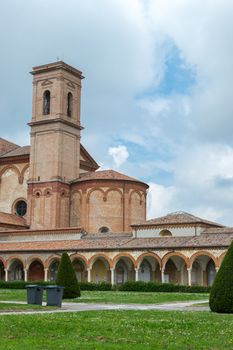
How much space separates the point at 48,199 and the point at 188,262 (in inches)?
796

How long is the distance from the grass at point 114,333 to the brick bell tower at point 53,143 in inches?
1775

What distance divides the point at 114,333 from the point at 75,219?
49.9m

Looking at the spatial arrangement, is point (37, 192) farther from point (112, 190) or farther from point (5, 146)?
point (5, 146)

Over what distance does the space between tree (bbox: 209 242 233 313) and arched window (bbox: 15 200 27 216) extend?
Result: 47073 mm

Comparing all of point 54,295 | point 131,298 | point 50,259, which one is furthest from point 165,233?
point 54,295

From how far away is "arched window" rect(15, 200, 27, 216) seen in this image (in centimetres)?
6581

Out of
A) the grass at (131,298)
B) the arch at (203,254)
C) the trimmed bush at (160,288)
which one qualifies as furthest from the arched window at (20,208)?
the grass at (131,298)

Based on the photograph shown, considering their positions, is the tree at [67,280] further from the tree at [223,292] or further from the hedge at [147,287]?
the hedge at [147,287]

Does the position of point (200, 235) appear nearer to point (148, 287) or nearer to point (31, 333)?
point (148, 287)

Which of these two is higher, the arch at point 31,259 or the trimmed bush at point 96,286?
the arch at point 31,259

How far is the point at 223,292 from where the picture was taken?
798 inches

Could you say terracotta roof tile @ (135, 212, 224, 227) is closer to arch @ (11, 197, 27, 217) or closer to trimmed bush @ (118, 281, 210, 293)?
trimmed bush @ (118, 281, 210, 293)

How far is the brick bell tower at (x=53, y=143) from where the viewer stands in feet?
202

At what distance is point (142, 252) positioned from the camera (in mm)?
49094
